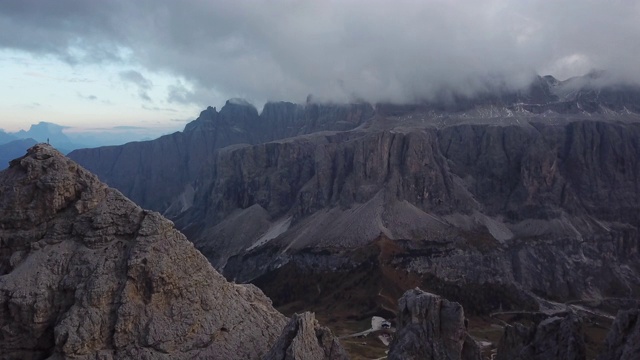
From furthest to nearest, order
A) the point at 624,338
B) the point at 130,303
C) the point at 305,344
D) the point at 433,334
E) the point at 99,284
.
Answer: the point at 130,303 < the point at 99,284 < the point at 433,334 < the point at 305,344 < the point at 624,338

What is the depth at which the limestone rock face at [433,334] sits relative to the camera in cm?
5747

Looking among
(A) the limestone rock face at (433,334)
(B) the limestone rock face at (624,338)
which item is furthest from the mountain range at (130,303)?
(B) the limestone rock face at (624,338)

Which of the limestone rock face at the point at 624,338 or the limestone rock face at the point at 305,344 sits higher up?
the limestone rock face at the point at 624,338

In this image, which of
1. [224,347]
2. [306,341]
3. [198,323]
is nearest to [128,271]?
[198,323]

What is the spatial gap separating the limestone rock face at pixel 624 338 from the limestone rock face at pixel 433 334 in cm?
1268

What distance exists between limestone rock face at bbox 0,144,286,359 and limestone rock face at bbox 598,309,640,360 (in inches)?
1457

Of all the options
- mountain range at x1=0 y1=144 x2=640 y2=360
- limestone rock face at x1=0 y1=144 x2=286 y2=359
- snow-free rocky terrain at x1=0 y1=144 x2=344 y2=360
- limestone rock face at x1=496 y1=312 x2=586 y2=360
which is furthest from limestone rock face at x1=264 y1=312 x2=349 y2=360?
limestone rock face at x1=496 y1=312 x2=586 y2=360

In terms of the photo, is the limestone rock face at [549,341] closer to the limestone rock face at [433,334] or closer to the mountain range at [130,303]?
the mountain range at [130,303]

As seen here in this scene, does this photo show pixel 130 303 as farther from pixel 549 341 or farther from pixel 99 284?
pixel 549 341

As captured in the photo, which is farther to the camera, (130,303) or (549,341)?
(130,303)

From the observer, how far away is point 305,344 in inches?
2296

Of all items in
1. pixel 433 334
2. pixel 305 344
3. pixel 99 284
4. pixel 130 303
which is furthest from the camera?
pixel 130 303

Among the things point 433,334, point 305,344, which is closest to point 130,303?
point 305,344

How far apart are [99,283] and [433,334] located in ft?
120
